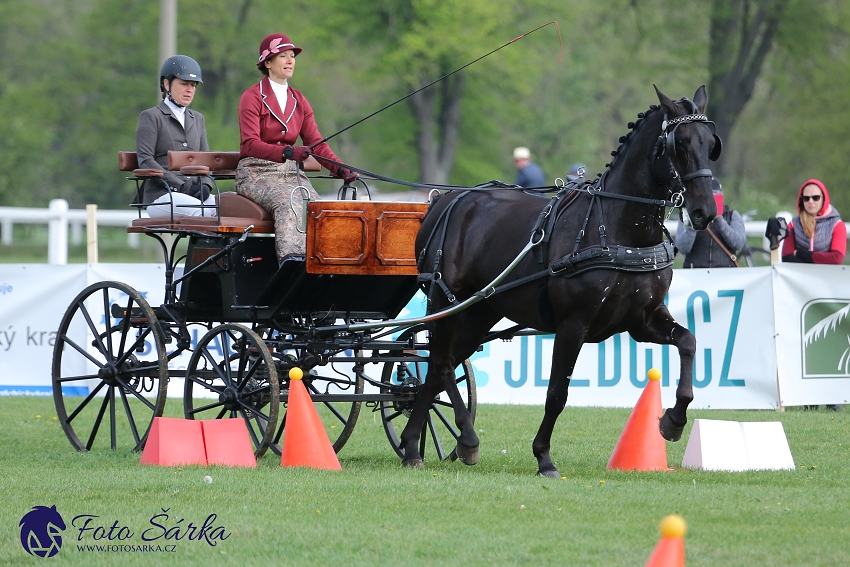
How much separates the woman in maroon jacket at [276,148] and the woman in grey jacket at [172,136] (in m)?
0.45

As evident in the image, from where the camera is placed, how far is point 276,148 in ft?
25.5

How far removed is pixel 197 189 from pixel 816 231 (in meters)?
6.18

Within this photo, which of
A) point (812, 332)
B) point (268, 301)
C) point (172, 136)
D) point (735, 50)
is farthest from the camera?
point (735, 50)

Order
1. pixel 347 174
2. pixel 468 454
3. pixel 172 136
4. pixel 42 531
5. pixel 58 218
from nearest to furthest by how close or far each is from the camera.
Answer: pixel 42 531
pixel 468 454
pixel 347 174
pixel 172 136
pixel 58 218

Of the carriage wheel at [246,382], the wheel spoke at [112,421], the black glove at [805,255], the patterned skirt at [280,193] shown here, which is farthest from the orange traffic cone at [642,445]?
the black glove at [805,255]

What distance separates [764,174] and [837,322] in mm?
32151

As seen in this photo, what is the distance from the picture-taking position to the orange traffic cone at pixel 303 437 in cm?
734

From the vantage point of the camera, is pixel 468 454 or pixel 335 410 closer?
pixel 468 454

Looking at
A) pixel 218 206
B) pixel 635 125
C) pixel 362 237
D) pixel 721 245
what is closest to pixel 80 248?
pixel 721 245

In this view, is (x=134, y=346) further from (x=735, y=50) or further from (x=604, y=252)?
(x=735, y=50)

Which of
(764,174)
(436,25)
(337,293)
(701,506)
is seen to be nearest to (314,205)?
(337,293)

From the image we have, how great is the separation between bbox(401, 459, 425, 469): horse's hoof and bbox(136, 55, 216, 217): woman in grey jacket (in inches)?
84.5

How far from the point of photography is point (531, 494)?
20.5ft

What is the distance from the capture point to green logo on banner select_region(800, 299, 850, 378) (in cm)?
1088
